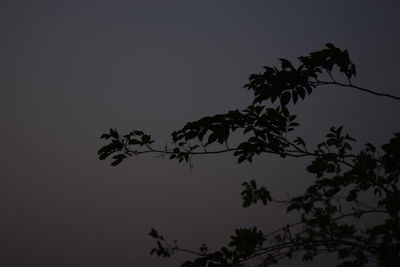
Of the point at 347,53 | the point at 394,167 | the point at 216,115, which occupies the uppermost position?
the point at 347,53

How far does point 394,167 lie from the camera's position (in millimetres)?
2492

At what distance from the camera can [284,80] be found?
8.05 feet

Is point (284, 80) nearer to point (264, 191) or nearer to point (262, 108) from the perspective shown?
point (262, 108)

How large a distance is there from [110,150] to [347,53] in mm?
2424

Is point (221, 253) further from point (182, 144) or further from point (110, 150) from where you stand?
point (110, 150)

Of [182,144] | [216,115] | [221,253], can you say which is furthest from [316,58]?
[221,253]

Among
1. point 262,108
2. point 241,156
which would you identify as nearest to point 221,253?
point 241,156

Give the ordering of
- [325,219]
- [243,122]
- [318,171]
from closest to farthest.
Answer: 1. [243,122]
2. [318,171]
3. [325,219]

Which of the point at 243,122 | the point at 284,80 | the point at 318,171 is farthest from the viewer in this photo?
the point at 318,171

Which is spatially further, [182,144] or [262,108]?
[182,144]

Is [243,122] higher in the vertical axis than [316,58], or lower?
lower

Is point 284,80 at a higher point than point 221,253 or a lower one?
higher

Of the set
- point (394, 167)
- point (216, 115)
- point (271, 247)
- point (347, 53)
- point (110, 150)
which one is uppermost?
point (347, 53)

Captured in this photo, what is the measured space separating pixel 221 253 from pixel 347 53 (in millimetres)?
2058
